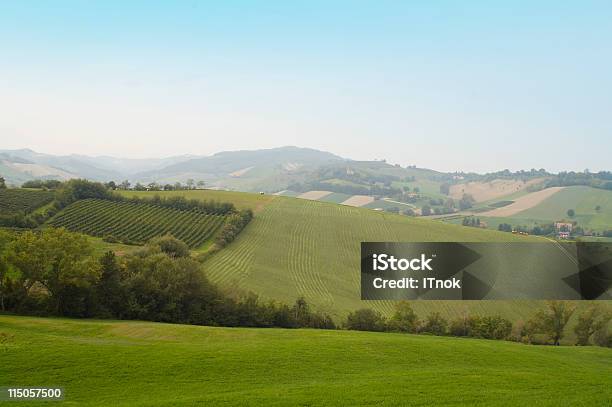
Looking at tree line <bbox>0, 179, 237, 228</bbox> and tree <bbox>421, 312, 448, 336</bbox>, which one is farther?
tree line <bbox>0, 179, 237, 228</bbox>

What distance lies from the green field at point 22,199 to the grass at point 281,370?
206 ft

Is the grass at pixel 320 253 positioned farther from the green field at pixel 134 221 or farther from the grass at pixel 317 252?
the green field at pixel 134 221

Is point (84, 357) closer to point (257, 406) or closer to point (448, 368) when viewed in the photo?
point (257, 406)

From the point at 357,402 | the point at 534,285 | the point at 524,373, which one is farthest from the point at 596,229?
the point at 357,402

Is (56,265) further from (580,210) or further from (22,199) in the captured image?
(580,210)

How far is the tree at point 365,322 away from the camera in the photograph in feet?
156

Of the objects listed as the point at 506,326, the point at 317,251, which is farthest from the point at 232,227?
the point at 506,326

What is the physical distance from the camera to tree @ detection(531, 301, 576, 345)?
47219mm

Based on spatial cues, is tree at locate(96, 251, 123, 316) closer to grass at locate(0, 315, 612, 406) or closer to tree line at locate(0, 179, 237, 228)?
grass at locate(0, 315, 612, 406)

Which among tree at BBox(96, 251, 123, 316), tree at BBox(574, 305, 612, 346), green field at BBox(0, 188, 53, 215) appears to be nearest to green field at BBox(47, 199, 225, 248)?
Result: green field at BBox(0, 188, 53, 215)

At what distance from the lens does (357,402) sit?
59.9 feet

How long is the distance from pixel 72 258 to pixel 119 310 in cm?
598

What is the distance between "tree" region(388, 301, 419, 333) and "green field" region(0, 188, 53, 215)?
2673 inches

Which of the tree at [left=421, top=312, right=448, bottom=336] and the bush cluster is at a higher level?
the bush cluster
